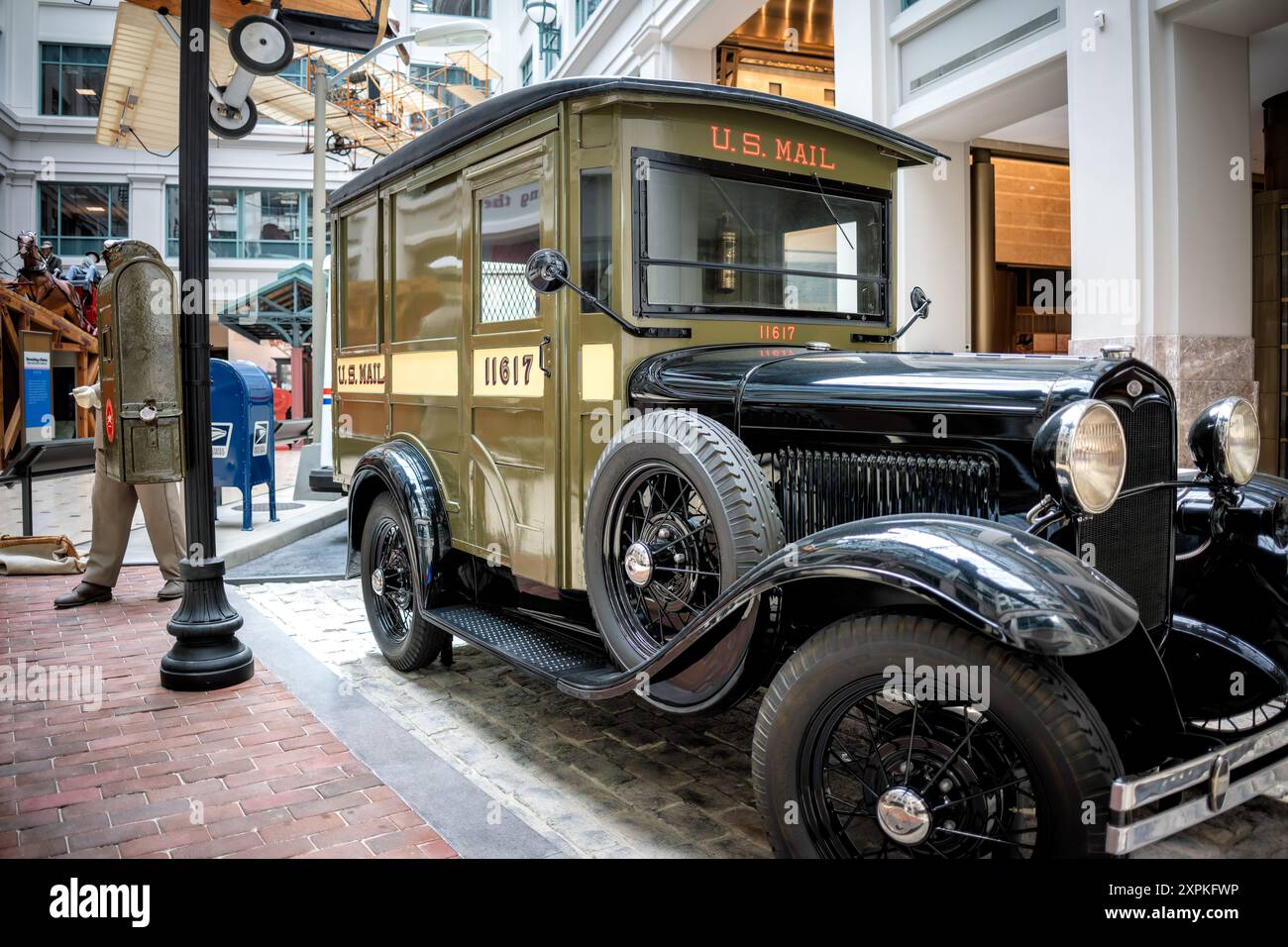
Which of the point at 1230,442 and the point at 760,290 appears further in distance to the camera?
the point at 760,290

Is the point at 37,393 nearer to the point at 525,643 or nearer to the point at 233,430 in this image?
the point at 233,430

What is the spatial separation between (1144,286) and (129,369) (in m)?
5.86

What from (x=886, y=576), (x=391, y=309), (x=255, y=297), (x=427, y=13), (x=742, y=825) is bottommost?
(x=742, y=825)

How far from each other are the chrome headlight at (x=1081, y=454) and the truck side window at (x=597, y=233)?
1679 mm

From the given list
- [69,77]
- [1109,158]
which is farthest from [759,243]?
[69,77]

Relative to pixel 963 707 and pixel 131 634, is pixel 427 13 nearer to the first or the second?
pixel 131 634

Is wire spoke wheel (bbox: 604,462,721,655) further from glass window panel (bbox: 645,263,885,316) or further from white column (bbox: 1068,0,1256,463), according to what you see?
white column (bbox: 1068,0,1256,463)

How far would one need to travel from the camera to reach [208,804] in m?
3.04

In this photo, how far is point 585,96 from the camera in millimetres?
3279

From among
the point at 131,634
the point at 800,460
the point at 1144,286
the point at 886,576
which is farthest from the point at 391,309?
the point at 1144,286

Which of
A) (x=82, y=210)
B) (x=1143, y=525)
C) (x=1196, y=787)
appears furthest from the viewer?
(x=82, y=210)

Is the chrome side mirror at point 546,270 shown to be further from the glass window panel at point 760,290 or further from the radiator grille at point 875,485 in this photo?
the radiator grille at point 875,485

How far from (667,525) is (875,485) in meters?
0.67

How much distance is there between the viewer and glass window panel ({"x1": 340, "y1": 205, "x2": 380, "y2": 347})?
4.98 meters
